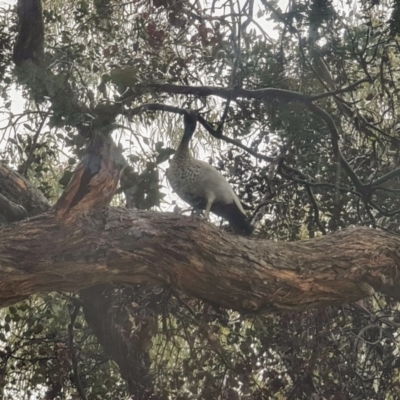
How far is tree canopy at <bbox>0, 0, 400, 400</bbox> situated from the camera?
5.92 feet

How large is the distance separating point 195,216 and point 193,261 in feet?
0.46

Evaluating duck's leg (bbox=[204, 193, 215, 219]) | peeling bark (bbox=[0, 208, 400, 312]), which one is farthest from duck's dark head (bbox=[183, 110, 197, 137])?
peeling bark (bbox=[0, 208, 400, 312])

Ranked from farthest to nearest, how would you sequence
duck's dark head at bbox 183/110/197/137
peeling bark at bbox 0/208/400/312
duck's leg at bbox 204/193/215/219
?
duck's dark head at bbox 183/110/197/137 → duck's leg at bbox 204/193/215/219 → peeling bark at bbox 0/208/400/312

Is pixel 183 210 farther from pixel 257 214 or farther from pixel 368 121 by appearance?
pixel 368 121

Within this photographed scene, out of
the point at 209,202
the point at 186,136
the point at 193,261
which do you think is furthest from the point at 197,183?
the point at 193,261

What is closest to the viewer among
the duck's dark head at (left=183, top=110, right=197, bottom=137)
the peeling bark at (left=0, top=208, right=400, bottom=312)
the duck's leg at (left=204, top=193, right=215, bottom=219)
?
the peeling bark at (left=0, top=208, right=400, bottom=312)

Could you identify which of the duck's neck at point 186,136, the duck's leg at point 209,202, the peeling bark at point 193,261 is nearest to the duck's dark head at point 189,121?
the duck's neck at point 186,136

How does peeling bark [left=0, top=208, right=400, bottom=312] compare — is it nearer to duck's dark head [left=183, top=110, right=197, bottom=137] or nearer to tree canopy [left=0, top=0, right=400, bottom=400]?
tree canopy [left=0, top=0, right=400, bottom=400]

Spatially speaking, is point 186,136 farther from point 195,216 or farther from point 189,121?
point 195,216

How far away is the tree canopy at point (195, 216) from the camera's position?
1805 mm

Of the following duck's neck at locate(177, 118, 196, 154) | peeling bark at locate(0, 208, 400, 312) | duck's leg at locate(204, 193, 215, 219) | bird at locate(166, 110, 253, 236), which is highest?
duck's neck at locate(177, 118, 196, 154)

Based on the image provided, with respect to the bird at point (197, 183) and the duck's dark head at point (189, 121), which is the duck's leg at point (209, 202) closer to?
the bird at point (197, 183)

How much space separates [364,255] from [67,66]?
1302mm

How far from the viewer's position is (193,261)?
183 cm
